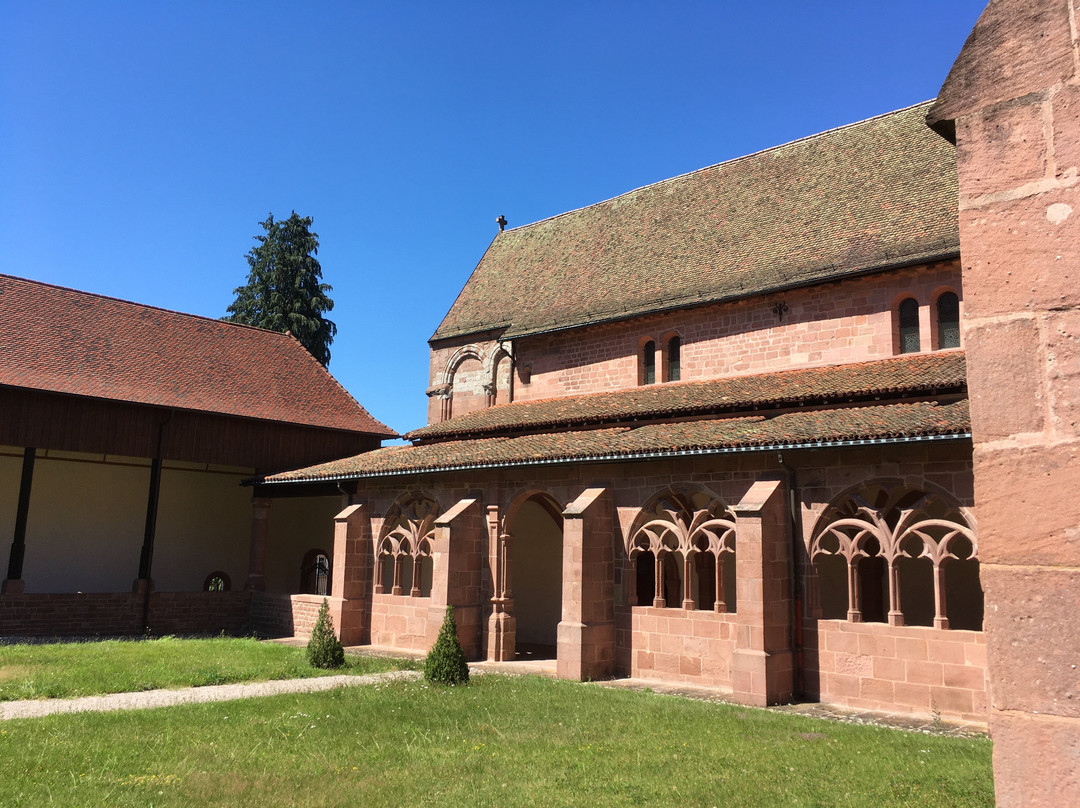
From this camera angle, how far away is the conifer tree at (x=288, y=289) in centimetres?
4025

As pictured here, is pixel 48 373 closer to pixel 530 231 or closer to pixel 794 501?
pixel 530 231

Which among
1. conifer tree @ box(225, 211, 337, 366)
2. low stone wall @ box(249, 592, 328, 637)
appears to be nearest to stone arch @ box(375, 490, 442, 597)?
low stone wall @ box(249, 592, 328, 637)

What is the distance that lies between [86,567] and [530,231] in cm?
1597

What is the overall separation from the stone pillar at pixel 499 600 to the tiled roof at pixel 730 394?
2.71m

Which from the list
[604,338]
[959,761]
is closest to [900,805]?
[959,761]

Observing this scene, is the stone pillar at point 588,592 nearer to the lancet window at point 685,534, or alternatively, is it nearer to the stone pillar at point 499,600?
the lancet window at point 685,534

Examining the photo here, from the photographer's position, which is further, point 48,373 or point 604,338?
point 604,338

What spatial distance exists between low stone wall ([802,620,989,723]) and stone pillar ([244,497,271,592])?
1439 centimetres

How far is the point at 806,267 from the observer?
16.6 meters

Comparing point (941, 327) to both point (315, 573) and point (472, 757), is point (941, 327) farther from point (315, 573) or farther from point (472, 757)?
point (315, 573)

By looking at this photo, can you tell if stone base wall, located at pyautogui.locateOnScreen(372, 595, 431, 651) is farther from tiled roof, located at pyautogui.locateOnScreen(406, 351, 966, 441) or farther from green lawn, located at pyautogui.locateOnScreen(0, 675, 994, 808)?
green lawn, located at pyautogui.locateOnScreen(0, 675, 994, 808)

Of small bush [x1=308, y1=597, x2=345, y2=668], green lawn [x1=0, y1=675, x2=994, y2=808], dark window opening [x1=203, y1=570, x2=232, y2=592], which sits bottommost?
green lawn [x1=0, y1=675, x2=994, y2=808]

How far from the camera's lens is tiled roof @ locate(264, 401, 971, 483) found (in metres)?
11.1

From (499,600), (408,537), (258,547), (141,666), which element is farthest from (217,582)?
(499,600)
